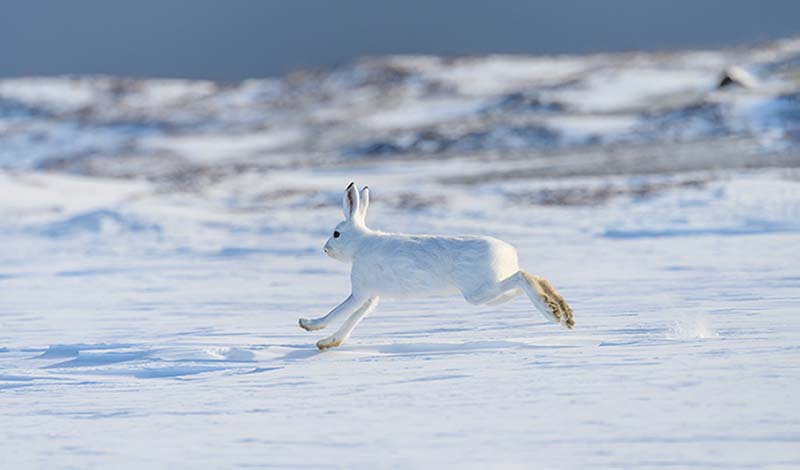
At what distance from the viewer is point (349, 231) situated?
7.27 meters

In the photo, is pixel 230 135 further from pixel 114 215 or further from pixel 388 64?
pixel 114 215

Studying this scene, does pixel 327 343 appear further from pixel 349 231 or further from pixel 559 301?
pixel 559 301

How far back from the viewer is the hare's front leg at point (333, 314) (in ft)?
23.1

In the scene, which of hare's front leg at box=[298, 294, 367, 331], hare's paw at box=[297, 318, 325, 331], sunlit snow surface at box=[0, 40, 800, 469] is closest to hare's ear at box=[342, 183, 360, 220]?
hare's front leg at box=[298, 294, 367, 331]

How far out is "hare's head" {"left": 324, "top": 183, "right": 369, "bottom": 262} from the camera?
724 cm

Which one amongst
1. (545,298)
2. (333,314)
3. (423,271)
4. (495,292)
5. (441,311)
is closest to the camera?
(545,298)

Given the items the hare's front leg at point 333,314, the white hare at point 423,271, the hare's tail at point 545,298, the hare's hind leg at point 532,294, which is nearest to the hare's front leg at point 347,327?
the white hare at point 423,271

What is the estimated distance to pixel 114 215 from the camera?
1902cm

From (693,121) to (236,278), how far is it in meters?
20.7

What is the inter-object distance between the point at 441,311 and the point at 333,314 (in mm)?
2402

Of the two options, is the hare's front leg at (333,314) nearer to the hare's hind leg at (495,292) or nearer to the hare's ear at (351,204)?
the hare's ear at (351,204)

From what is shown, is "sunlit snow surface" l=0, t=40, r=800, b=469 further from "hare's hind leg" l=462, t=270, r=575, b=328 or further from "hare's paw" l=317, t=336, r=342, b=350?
"hare's hind leg" l=462, t=270, r=575, b=328

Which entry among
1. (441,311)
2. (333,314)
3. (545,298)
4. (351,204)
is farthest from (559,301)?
(441,311)

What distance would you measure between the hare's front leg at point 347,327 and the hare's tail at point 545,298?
3.45ft
